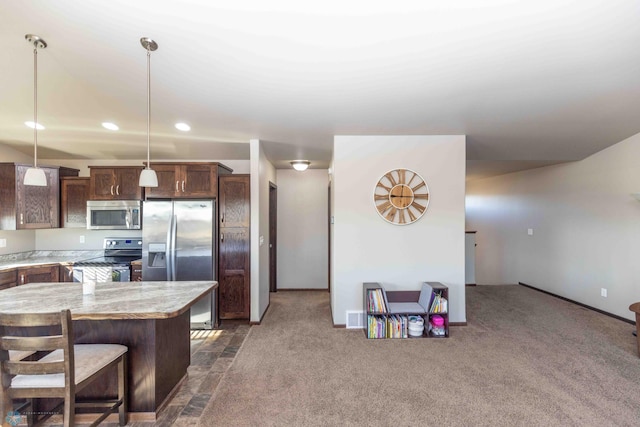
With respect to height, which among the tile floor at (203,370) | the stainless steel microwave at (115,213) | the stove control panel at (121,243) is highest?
the stainless steel microwave at (115,213)

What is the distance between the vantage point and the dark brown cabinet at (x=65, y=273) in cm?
410

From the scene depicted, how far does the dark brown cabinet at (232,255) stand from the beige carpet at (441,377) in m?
0.49

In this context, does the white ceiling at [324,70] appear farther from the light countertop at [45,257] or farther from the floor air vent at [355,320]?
the floor air vent at [355,320]

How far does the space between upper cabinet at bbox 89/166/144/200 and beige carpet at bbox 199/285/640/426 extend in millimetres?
2572

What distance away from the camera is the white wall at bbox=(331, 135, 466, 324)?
3.88 metres

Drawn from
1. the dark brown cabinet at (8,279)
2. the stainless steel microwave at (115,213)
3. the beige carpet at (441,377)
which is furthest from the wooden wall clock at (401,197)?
the dark brown cabinet at (8,279)

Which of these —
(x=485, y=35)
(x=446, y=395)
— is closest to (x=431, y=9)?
(x=485, y=35)

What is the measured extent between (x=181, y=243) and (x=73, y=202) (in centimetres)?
198

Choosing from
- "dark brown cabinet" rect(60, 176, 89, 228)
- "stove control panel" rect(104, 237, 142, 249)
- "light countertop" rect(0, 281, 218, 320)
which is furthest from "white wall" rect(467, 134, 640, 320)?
"dark brown cabinet" rect(60, 176, 89, 228)

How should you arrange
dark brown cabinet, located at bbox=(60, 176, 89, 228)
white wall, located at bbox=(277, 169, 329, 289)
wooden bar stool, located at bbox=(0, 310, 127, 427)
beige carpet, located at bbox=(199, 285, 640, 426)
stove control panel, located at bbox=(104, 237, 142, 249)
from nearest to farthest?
wooden bar stool, located at bbox=(0, 310, 127, 427) → beige carpet, located at bbox=(199, 285, 640, 426) → dark brown cabinet, located at bbox=(60, 176, 89, 228) → stove control panel, located at bbox=(104, 237, 142, 249) → white wall, located at bbox=(277, 169, 329, 289)

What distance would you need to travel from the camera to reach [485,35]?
201 centimetres

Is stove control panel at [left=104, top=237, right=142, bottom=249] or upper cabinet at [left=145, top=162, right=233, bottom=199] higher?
upper cabinet at [left=145, top=162, right=233, bottom=199]

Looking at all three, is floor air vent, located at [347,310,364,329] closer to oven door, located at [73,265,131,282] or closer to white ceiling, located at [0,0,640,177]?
white ceiling, located at [0,0,640,177]

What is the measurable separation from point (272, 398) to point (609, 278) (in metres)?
5.11
